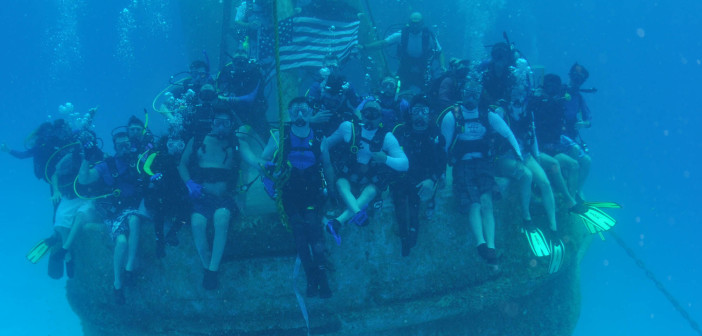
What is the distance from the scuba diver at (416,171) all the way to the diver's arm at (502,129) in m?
0.82

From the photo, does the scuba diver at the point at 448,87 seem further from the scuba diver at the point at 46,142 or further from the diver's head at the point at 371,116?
the scuba diver at the point at 46,142

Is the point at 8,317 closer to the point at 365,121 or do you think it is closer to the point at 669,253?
the point at 365,121

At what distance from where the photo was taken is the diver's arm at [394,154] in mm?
5246

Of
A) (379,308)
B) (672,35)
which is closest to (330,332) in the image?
(379,308)

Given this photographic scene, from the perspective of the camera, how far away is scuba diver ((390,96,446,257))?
17.6ft

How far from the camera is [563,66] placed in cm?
5819

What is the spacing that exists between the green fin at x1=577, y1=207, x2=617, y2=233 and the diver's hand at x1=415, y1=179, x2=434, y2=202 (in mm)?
2734

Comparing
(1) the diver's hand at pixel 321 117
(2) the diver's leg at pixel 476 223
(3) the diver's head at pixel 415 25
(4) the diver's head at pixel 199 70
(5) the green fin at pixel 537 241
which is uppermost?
(3) the diver's head at pixel 415 25

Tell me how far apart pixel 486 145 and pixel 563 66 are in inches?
2430

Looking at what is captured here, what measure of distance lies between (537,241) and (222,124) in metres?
4.95

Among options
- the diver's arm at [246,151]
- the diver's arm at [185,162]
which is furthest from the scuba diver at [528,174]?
the diver's arm at [185,162]

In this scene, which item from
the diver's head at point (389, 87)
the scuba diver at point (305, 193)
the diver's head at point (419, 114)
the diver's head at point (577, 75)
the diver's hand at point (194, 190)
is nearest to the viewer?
the scuba diver at point (305, 193)

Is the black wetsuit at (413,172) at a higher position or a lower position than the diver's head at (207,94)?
lower

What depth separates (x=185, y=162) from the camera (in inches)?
228
